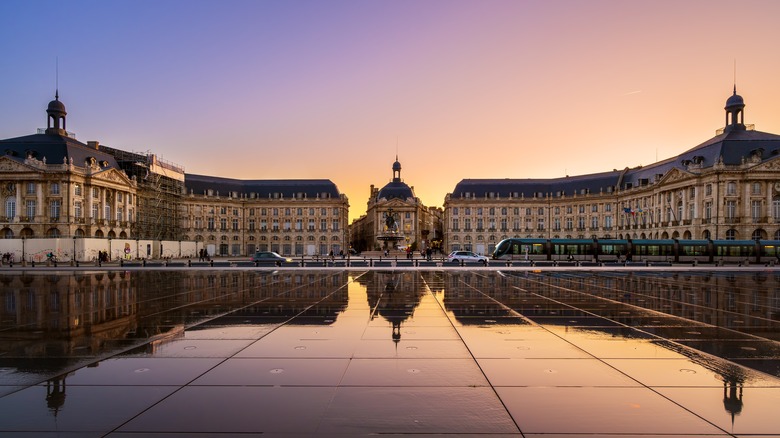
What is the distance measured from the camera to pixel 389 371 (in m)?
10.1

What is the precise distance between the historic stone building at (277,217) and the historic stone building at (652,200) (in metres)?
33.0

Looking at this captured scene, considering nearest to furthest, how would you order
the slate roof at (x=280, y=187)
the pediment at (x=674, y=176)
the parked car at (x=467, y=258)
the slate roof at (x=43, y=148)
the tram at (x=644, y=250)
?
the parked car at (x=467, y=258) < the tram at (x=644, y=250) < the slate roof at (x=43, y=148) < the pediment at (x=674, y=176) < the slate roof at (x=280, y=187)

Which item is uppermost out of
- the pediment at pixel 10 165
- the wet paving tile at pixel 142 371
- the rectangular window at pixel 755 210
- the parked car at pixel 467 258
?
the pediment at pixel 10 165

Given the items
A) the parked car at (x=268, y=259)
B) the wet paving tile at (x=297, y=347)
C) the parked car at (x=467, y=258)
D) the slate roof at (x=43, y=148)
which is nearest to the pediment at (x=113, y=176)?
the slate roof at (x=43, y=148)

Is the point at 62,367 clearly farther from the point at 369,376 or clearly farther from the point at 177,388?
the point at 369,376

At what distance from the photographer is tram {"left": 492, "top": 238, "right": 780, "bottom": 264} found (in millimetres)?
68500

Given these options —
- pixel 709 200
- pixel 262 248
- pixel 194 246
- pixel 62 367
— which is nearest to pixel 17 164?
pixel 194 246

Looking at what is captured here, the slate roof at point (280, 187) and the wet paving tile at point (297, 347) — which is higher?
the slate roof at point (280, 187)

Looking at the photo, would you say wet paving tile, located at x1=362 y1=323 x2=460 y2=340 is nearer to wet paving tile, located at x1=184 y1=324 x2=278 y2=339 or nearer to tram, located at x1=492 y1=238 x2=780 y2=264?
wet paving tile, located at x1=184 y1=324 x2=278 y2=339

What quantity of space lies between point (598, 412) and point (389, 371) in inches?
160

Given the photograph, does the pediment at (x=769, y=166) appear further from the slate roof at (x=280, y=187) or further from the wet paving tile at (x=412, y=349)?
the slate roof at (x=280, y=187)

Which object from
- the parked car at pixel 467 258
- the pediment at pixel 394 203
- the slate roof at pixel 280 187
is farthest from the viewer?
the pediment at pixel 394 203

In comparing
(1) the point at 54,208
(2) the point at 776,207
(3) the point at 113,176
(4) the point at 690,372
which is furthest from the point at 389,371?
(2) the point at 776,207

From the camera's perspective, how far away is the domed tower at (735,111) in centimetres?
9600
